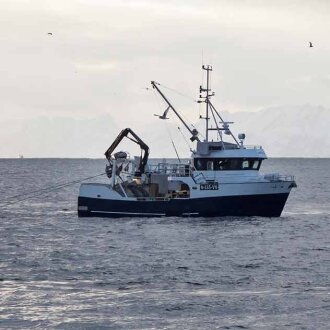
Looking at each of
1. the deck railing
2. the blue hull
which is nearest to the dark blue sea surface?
the blue hull

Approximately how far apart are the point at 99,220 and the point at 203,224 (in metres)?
9.83

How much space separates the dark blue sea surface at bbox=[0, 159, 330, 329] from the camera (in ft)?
105

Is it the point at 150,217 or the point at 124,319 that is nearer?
the point at 124,319

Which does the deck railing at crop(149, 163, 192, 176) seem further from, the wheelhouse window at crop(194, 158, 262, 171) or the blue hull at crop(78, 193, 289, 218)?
the blue hull at crop(78, 193, 289, 218)

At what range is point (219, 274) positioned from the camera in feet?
138

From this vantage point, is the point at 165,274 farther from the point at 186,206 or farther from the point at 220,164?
the point at 220,164

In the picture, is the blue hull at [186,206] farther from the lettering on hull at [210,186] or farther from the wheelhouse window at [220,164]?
the wheelhouse window at [220,164]

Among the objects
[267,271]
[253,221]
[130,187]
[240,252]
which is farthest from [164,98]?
[267,271]

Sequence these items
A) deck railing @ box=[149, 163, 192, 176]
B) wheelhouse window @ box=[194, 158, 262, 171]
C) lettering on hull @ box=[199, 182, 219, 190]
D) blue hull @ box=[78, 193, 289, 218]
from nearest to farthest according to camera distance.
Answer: lettering on hull @ box=[199, 182, 219, 190], blue hull @ box=[78, 193, 289, 218], wheelhouse window @ box=[194, 158, 262, 171], deck railing @ box=[149, 163, 192, 176]

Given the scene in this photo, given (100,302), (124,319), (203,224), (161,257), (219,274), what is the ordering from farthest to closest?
(203,224)
(161,257)
(219,274)
(100,302)
(124,319)

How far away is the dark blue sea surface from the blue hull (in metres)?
0.68

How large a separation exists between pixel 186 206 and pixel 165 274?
26.5 meters

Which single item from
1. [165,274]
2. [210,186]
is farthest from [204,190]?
[165,274]

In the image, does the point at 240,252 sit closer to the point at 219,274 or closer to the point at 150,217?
the point at 219,274
